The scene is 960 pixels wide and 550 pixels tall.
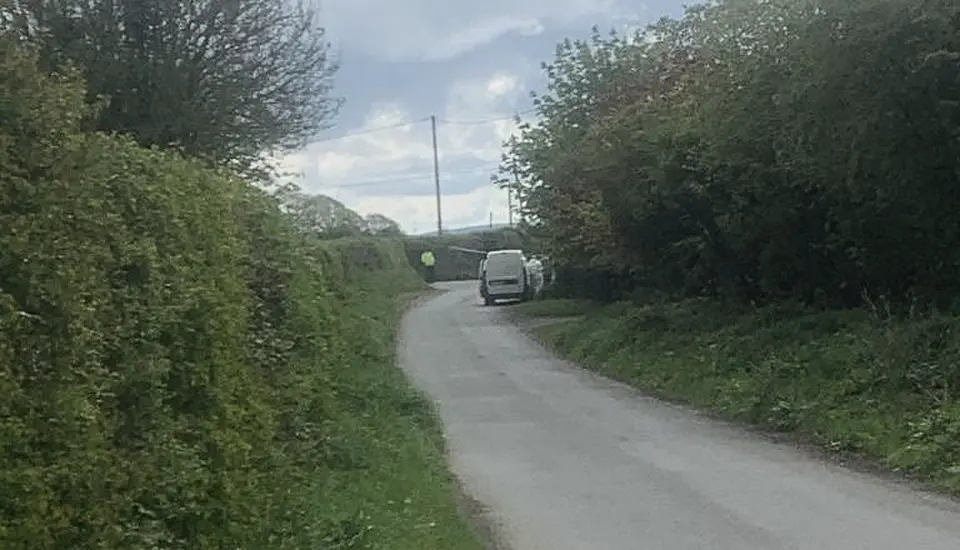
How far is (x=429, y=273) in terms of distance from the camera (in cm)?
8562

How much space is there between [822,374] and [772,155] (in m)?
5.66

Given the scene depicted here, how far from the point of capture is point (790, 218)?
2484 cm

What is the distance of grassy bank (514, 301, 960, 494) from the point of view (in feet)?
49.7

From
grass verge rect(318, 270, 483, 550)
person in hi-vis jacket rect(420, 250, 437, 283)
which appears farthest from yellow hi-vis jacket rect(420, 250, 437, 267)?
grass verge rect(318, 270, 483, 550)

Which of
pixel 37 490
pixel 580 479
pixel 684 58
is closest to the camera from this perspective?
pixel 37 490

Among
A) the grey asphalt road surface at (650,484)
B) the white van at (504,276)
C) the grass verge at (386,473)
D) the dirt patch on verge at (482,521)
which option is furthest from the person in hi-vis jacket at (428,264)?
the dirt patch on verge at (482,521)

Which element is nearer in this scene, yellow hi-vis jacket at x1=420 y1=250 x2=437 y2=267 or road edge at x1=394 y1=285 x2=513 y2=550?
road edge at x1=394 y1=285 x2=513 y2=550

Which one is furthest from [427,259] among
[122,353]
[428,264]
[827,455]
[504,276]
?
[122,353]

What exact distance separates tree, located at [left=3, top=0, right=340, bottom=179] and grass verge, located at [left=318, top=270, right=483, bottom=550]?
2946 mm

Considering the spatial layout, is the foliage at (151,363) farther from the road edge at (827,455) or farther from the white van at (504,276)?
the white van at (504,276)

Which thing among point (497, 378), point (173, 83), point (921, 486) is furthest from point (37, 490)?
point (497, 378)

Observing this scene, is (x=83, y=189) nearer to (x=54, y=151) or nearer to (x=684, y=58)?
(x=54, y=151)

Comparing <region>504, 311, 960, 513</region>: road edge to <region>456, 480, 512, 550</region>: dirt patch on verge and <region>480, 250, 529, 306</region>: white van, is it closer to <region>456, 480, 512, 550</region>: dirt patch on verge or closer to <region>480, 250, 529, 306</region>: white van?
<region>456, 480, 512, 550</region>: dirt patch on verge

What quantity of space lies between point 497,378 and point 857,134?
9.75 metres
